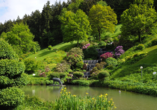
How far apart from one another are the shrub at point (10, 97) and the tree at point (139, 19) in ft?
94.9

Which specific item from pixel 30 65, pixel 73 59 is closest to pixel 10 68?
pixel 30 65

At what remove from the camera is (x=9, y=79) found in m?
9.90

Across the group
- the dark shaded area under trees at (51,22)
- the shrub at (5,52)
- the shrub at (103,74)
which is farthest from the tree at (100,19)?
the shrub at (5,52)

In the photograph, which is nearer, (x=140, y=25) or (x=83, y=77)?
(x=83, y=77)

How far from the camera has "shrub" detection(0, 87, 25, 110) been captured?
9211 millimetres

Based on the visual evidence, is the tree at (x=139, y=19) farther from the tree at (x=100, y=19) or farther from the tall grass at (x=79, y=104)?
the tall grass at (x=79, y=104)

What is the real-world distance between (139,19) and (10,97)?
29907mm

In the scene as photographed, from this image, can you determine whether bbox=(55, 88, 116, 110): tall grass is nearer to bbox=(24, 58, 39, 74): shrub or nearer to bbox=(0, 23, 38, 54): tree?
Answer: bbox=(24, 58, 39, 74): shrub

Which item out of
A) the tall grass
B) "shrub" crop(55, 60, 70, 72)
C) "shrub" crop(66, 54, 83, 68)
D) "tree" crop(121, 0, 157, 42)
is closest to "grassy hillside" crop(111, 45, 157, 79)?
"tree" crop(121, 0, 157, 42)

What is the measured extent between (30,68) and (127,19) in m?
23.1

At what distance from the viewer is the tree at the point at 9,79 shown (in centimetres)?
931

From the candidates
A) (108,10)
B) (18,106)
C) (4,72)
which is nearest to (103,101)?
(18,106)

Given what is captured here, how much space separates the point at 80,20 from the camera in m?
44.3

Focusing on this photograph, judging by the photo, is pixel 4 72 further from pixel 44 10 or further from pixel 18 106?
pixel 44 10
